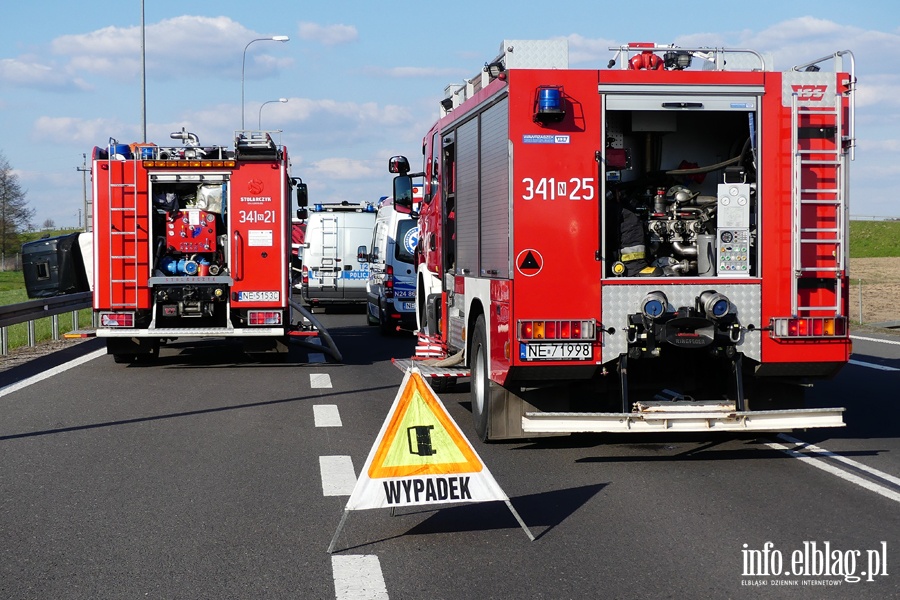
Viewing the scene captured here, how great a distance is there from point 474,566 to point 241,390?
8.72 metres

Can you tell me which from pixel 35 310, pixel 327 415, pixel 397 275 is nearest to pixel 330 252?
pixel 397 275

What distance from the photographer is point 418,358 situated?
1330 centimetres

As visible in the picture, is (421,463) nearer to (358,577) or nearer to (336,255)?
(358,577)

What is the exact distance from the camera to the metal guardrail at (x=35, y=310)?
1847cm

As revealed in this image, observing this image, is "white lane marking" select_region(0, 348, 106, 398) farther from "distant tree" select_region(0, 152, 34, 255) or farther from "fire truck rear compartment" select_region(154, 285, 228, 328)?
"distant tree" select_region(0, 152, 34, 255)

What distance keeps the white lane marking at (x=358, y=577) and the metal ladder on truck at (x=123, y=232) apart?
1157cm

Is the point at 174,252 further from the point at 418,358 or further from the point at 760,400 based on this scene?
the point at 760,400

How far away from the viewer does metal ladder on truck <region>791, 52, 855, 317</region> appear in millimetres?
9180

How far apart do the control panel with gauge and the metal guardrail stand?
12.3m

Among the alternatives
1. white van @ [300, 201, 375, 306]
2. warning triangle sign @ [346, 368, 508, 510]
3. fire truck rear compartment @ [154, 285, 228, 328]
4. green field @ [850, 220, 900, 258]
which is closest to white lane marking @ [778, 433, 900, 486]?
warning triangle sign @ [346, 368, 508, 510]

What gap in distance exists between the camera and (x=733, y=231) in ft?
30.9

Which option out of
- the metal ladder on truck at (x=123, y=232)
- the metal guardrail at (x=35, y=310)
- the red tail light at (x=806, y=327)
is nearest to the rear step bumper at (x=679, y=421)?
the red tail light at (x=806, y=327)

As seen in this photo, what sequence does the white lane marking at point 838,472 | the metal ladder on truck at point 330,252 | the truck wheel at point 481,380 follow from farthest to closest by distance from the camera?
the metal ladder on truck at point 330,252 → the truck wheel at point 481,380 → the white lane marking at point 838,472

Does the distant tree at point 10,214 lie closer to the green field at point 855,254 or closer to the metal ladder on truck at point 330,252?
the green field at point 855,254
